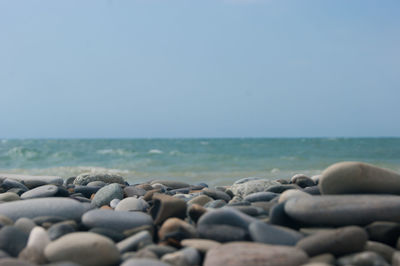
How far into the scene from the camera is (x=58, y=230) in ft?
7.31

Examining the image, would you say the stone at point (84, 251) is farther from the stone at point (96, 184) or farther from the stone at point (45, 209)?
the stone at point (96, 184)

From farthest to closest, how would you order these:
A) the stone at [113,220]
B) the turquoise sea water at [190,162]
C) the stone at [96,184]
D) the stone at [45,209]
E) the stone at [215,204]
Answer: the turquoise sea water at [190,162]
the stone at [96,184]
the stone at [215,204]
the stone at [45,209]
the stone at [113,220]

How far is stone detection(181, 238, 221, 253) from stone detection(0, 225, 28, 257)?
0.87 metres

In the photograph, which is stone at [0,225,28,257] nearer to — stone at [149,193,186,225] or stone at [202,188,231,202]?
stone at [149,193,186,225]

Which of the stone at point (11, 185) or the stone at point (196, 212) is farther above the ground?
the stone at point (196, 212)

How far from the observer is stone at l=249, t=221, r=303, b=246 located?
2.06 metres

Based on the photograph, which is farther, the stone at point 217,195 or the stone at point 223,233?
the stone at point 217,195

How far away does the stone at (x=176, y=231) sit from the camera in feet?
7.14

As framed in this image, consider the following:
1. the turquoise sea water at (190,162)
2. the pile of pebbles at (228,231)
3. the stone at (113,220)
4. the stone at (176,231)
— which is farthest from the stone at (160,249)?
the turquoise sea water at (190,162)

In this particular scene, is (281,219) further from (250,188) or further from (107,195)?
(107,195)

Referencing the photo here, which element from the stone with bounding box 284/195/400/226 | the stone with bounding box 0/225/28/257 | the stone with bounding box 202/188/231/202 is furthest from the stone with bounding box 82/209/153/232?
the stone with bounding box 202/188/231/202

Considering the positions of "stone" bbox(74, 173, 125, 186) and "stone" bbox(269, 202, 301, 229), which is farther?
"stone" bbox(74, 173, 125, 186)

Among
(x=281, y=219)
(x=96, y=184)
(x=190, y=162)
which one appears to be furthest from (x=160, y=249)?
(x=190, y=162)

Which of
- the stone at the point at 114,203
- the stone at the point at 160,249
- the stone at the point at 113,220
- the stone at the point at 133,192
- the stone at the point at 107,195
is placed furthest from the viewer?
the stone at the point at 133,192
